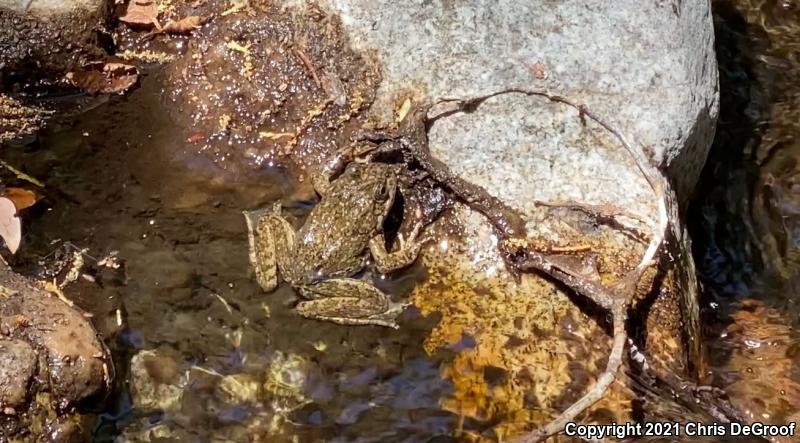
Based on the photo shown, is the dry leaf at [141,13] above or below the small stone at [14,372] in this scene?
above

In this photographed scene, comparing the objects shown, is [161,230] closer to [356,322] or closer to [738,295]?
[356,322]

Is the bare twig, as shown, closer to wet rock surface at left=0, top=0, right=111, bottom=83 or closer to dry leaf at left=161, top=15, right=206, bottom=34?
dry leaf at left=161, top=15, right=206, bottom=34

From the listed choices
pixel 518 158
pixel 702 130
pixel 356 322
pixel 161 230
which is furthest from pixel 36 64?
pixel 702 130

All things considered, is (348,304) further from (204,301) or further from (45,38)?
(45,38)

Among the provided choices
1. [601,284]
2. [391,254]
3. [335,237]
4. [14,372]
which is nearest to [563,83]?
[601,284]

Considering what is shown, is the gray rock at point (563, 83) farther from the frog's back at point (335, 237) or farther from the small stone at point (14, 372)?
the small stone at point (14, 372)

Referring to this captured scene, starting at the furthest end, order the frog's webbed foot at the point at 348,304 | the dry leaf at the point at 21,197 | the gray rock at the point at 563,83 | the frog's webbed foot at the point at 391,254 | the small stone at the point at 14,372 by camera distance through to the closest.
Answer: the dry leaf at the point at 21,197 → the frog's webbed foot at the point at 391,254 → the gray rock at the point at 563,83 → the frog's webbed foot at the point at 348,304 → the small stone at the point at 14,372

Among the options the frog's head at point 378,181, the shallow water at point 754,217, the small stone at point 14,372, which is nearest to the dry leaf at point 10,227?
the small stone at point 14,372

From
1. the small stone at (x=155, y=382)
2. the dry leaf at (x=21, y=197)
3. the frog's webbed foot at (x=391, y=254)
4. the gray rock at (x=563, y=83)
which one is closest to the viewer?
the small stone at (x=155, y=382)
